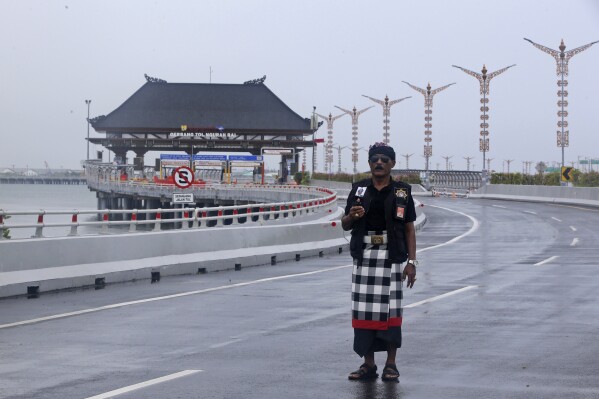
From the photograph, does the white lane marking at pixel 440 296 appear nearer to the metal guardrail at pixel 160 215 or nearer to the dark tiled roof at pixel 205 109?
the metal guardrail at pixel 160 215

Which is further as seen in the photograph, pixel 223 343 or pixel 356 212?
pixel 223 343

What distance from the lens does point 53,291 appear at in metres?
17.7

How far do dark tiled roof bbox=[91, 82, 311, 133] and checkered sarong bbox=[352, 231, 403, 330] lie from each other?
137502 millimetres

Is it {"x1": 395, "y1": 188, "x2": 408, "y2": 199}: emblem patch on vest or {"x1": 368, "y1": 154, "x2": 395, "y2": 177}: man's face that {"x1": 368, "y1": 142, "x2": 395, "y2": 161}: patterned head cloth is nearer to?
{"x1": 368, "y1": 154, "x2": 395, "y2": 177}: man's face

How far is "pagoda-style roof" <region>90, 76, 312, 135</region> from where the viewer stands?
14900cm

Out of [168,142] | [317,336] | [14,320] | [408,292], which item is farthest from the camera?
[168,142]

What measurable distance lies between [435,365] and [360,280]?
133 centimetres

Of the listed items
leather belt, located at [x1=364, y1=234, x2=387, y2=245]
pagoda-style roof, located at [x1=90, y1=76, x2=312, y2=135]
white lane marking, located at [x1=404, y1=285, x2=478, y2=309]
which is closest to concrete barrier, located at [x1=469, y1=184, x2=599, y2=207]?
white lane marking, located at [x1=404, y1=285, x2=478, y2=309]

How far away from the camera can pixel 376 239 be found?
880 cm

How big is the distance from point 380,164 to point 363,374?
177cm

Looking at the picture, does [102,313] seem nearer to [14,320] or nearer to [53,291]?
[14,320]

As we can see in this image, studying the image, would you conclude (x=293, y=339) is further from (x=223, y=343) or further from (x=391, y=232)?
(x=391, y=232)

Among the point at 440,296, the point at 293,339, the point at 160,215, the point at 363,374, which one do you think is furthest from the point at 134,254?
the point at 363,374

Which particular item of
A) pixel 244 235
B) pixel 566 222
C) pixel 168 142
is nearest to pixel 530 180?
pixel 168 142
